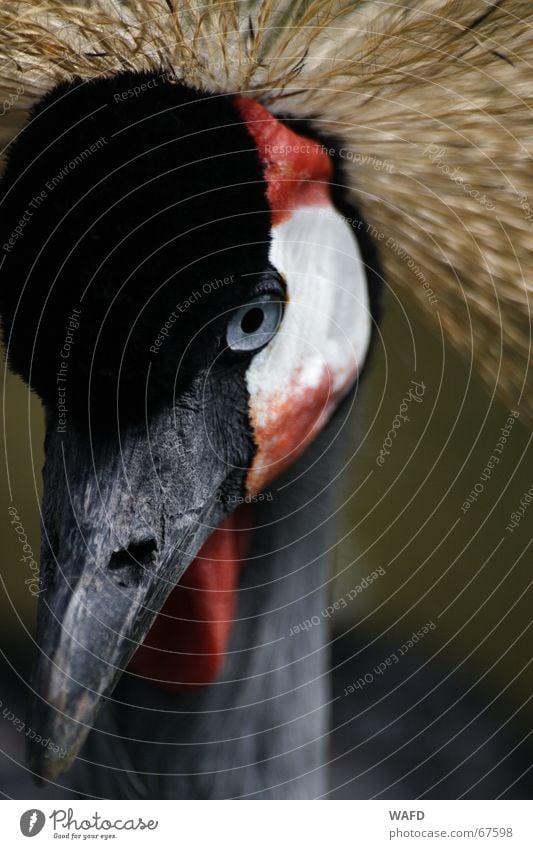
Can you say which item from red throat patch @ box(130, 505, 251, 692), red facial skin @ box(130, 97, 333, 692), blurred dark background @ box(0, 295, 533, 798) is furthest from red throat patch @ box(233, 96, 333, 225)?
red throat patch @ box(130, 505, 251, 692)

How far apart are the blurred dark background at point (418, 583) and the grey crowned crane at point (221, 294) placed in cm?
7

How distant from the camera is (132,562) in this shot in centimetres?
52

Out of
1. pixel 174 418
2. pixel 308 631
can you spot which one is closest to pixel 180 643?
pixel 308 631

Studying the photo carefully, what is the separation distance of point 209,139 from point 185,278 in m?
0.09

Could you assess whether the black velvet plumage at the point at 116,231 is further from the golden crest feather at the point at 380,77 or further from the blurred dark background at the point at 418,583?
the blurred dark background at the point at 418,583

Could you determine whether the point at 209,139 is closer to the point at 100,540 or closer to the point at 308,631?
the point at 100,540

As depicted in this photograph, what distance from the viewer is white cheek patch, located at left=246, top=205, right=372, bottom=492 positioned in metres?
0.57

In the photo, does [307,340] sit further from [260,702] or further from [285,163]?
[260,702]

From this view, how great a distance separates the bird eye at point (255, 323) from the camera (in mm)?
545

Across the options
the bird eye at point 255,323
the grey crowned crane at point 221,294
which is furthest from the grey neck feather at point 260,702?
the bird eye at point 255,323

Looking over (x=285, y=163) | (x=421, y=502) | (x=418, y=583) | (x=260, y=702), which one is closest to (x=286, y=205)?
(x=285, y=163)

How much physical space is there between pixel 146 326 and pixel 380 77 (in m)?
0.26

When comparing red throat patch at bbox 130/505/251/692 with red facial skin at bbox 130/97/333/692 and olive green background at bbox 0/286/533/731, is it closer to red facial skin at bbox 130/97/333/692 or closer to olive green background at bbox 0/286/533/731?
red facial skin at bbox 130/97/333/692

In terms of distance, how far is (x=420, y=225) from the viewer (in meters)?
0.65
